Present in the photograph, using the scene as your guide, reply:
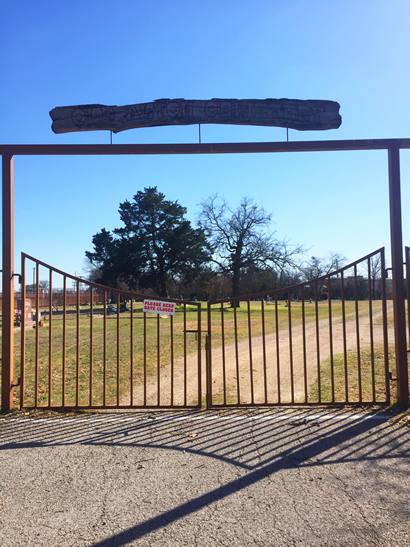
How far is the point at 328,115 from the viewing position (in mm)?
6504

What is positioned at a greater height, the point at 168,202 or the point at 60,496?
the point at 168,202

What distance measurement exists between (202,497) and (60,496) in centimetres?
112

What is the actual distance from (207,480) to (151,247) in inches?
1812

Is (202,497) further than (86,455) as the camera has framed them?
No

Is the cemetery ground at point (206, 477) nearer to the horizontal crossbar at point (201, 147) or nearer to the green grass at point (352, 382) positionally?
the green grass at point (352, 382)

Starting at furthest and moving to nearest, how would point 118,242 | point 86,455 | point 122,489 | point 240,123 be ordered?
1. point 118,242
2. point 240,123
3. point 86,455
4. point 122,489

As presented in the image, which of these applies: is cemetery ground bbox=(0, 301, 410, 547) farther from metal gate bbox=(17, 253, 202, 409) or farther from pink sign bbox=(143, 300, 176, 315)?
pink sign bbox=(143, 300, 176, 315)

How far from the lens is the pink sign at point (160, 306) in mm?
6387

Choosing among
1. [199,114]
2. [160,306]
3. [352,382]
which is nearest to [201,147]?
[199,114]

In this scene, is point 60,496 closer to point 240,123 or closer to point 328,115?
point 240,123

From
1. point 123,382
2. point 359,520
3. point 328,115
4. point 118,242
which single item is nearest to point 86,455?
point 359,520

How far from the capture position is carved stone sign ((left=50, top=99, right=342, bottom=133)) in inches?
251

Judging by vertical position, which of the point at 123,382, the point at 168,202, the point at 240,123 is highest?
the point at 168,202

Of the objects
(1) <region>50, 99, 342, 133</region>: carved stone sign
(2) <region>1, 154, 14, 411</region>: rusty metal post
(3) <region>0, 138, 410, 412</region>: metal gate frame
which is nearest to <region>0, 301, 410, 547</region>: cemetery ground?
(2) <region>1, 154, 14, 411</region>: rusty metal post
